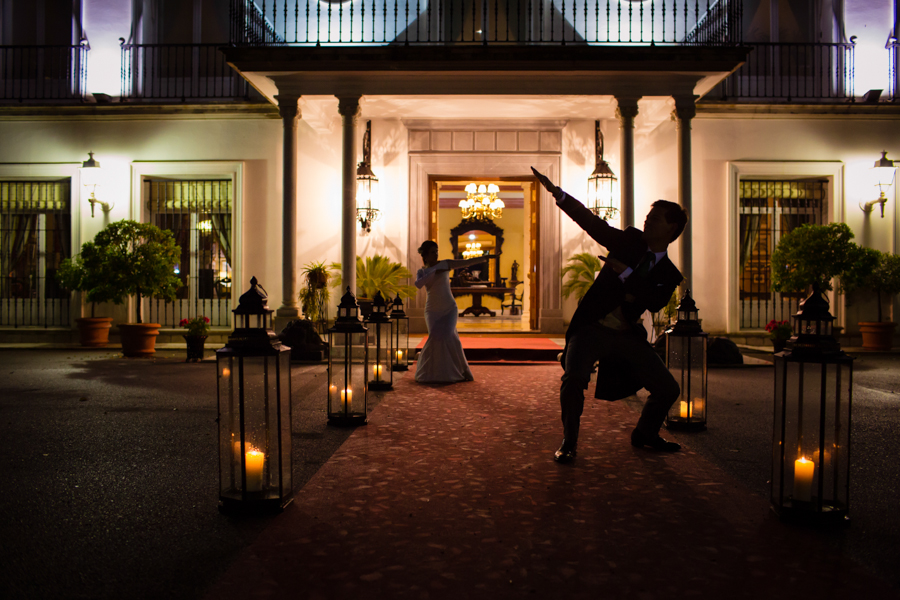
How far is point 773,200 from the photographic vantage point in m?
11.8

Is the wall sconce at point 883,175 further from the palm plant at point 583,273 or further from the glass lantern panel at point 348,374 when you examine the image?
the glass lantern panel at point 348,374

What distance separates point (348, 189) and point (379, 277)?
166 centimetres

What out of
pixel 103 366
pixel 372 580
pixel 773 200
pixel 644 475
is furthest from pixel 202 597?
pixel 773 200

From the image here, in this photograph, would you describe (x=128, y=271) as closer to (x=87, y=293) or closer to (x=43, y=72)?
(x=87, y=293)

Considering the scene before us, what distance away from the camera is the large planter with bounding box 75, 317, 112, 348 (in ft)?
36.6

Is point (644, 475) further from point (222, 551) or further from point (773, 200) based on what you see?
point (773, 200)

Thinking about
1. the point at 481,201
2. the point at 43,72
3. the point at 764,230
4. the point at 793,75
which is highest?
the point at 43,72

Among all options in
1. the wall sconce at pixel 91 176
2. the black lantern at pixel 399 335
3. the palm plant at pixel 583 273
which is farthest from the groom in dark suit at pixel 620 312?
the wall sconce at pixel 91 176

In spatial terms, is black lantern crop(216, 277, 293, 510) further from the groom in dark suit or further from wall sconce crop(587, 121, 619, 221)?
wall sconce crop(587, 121, 619, 221)

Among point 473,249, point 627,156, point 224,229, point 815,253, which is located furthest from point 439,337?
point 473,249

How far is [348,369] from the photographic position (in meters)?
4.70

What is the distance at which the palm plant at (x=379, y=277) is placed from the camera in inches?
408

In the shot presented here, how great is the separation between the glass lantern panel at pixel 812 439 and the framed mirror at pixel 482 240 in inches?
708

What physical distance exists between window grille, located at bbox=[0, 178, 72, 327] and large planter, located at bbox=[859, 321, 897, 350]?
15.1 m
